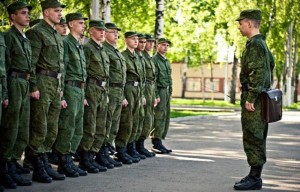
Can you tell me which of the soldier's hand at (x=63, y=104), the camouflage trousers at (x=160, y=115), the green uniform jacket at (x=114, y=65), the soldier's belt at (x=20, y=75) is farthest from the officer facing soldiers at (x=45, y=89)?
the camouflage trousers at (x=160, y=115)

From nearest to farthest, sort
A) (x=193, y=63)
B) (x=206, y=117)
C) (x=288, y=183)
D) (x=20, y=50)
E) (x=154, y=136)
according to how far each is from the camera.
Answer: (x=20, y=50), (x=288, y=183), (x=154, y=136), (x=206, y=117), (x=193, y=63)

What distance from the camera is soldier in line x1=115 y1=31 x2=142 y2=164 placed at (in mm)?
12344

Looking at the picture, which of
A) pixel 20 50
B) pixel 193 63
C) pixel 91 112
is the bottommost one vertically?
pixel 193 63

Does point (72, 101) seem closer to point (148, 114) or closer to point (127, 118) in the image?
point (127, 118)

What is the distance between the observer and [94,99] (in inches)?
431

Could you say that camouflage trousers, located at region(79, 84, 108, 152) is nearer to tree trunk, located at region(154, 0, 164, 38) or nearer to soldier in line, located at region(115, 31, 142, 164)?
soldier in line, located at region(115, 31, 142, 164)

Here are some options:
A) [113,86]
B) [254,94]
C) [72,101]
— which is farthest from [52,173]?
[254,94]

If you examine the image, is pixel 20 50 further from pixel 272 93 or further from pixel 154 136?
pixel 154 136

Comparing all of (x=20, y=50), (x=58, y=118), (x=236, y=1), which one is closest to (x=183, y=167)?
(x=58, y=118)

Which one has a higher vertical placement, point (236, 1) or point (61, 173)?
point (236, 1)

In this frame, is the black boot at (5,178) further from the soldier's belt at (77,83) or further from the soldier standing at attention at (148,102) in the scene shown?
the soldier standing at attention at (148,102)

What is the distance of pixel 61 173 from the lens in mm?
10375

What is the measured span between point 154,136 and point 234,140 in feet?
12.8

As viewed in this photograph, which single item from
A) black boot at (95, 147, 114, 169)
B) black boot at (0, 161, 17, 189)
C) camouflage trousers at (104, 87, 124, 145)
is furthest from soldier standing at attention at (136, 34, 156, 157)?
black boot at (0, 161, 17, 189)
